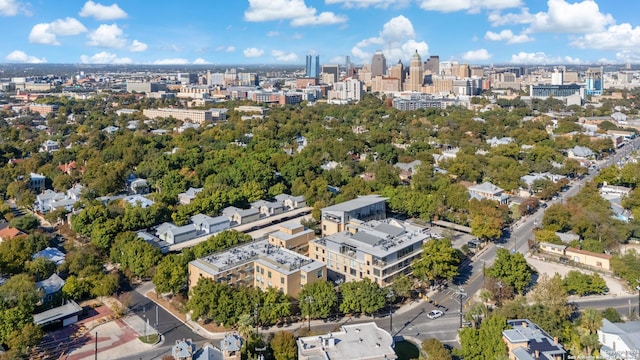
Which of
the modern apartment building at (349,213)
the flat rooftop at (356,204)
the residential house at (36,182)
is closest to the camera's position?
the modern apartment building at (349,213)

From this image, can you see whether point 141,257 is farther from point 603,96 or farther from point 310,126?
point 603,96

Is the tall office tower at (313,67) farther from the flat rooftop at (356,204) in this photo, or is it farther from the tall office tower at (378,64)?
the flat rooftop at (356,204)

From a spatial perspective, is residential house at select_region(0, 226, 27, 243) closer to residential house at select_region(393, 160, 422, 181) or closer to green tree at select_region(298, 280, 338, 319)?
green tree at select_region(298, 280, 338, 319)

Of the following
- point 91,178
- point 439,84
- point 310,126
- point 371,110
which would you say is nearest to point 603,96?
point 439,84

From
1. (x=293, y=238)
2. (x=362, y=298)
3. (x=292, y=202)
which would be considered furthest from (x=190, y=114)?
(x=362, y=298)

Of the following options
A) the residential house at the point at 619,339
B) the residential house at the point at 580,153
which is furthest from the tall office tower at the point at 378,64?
the residential house at the point at 619,339

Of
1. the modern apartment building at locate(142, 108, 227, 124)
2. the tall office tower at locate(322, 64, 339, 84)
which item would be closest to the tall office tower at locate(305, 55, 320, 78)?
the tall office tower at locate(322, 64, 339, 84)

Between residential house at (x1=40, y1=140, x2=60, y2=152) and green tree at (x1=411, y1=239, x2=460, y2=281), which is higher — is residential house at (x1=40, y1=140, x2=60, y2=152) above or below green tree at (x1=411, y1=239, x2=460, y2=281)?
above
